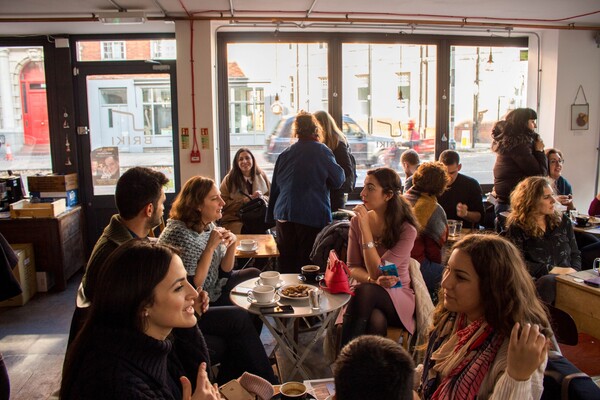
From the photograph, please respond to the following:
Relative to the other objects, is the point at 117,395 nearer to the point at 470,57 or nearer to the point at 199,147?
the point at 199,147

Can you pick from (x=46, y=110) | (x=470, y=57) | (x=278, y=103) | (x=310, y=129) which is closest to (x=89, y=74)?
(x=46, y=110)

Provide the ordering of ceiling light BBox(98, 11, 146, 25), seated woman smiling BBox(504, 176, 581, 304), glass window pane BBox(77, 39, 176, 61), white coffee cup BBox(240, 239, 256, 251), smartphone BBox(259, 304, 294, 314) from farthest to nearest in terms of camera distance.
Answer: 1. glass window pane BBox(77, 39, 176, 61)
2. ceiling light BBox(98, 11, 146, 25)
3. white coffee cup BBox(240, 239, 256, 251)
4. seated woman smiling BBox(504, 176, 581, 304)
5. smartphone BBox(259, 304, 294, 314)

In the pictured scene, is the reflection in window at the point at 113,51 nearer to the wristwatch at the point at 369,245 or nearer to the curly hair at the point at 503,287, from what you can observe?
the wristwatch at the point at 369,245

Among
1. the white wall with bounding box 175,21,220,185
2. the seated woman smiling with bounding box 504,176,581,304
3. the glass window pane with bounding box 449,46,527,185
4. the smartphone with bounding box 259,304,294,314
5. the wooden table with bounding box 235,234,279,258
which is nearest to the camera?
the smartphone with bounding box 259,304,294,314

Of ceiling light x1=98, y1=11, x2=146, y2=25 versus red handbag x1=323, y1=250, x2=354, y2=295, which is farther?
ceiling light x1=98, y1=11, x2=146, y2=25

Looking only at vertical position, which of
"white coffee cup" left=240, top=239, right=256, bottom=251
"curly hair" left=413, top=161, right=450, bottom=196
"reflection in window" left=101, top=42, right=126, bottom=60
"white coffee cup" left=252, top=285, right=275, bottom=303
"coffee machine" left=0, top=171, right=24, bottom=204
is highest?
"reflection in window" left=101, top=42, right=126, bottom=60

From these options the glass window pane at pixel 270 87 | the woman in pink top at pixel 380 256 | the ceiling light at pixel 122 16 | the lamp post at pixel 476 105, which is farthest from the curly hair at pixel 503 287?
the lamp post at pixel 476 105

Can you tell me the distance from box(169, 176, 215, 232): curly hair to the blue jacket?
40.1 inches

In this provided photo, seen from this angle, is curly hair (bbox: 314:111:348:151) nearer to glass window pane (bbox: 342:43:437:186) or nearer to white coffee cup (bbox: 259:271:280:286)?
glass window pane (bbox: 342:43:437:186)

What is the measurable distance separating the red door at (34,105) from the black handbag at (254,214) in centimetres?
273

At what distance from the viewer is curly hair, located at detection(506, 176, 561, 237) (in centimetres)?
350

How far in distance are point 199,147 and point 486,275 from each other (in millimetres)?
4336

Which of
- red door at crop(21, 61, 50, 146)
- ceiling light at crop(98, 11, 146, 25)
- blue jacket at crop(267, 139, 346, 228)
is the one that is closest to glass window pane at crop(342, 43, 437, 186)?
blue jacket at crop(267, 139, 346, 228)

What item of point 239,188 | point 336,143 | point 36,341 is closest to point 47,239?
point 36,341
